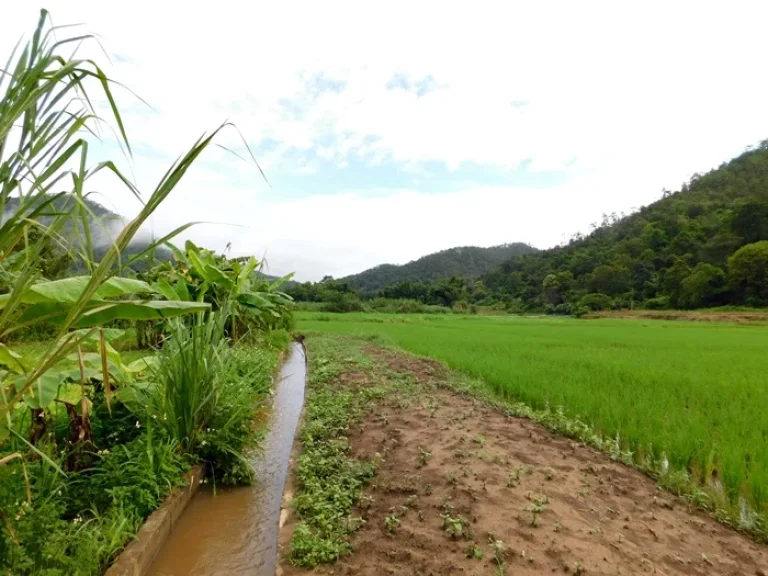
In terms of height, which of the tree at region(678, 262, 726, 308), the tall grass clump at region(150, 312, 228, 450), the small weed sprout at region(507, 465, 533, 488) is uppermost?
the tree at region(678, 262, 726, 308)

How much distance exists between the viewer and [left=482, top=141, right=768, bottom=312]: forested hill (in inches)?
1371

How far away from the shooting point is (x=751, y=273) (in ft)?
106

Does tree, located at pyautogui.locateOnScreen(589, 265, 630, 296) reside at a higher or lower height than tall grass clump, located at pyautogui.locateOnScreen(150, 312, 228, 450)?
higher

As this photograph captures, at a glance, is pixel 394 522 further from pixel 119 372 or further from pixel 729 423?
pixel 729 423

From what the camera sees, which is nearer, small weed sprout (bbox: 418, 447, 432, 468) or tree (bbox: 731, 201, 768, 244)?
small weed sprout (bbox: 418, 447, 432, 468)

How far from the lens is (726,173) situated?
55.8m

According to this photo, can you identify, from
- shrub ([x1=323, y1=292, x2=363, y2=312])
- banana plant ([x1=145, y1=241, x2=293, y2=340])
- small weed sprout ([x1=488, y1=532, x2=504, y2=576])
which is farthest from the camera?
shrub ([x1=323, y1=292, x2=363, y2=312])

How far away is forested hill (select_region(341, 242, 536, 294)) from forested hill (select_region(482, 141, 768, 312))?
56.3 ft

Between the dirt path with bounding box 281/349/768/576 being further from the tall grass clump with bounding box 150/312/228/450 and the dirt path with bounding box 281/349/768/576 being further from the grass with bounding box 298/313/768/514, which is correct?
the tall grass clump with bounding box 150/312/228/450

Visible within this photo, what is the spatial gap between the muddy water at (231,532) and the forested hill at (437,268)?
75.9 meters

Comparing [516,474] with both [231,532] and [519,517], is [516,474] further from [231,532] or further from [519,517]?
[231,532]

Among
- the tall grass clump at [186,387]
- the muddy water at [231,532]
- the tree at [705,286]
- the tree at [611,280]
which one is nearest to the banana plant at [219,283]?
the tall grass clump at [186,387]

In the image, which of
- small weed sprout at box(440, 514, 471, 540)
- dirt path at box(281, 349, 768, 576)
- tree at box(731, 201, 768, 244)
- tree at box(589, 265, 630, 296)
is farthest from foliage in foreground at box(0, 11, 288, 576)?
tree at box(589, 265, 630, 296)

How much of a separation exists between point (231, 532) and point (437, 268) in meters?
85.1
